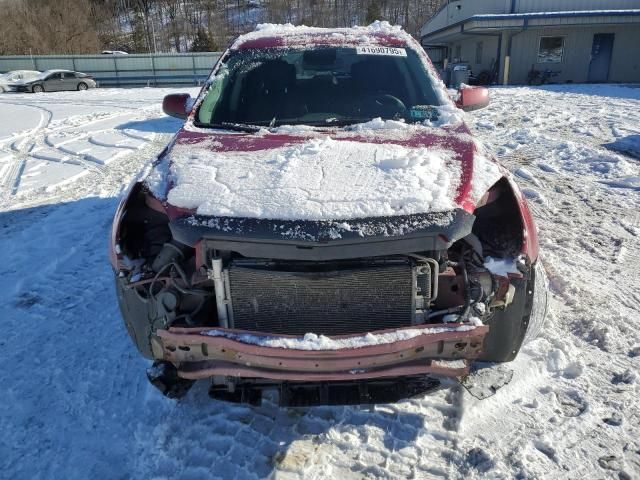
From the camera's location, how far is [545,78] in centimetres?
2347

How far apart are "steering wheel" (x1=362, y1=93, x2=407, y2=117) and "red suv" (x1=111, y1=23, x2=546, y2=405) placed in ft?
1.49

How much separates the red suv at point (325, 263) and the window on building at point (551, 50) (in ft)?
79.8

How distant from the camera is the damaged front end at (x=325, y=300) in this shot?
2094mm

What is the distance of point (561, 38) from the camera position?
23609 mm

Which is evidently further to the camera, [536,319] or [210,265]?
[536,319]

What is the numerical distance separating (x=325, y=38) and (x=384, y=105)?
3.03 feet

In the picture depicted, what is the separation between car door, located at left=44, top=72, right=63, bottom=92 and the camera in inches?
1008

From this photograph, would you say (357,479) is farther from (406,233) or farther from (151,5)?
(151,5)

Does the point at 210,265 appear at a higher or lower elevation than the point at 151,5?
lower

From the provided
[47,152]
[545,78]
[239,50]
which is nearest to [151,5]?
[545,78]

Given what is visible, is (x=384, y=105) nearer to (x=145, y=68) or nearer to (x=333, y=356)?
(x=333, y=356)

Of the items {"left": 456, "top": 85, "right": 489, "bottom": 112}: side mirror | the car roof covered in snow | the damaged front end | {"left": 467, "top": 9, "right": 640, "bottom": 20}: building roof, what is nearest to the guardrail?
{"left": 467, "top": 9, "right": 640, "bottom": 20}: building roof

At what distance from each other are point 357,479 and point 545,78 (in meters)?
25.1

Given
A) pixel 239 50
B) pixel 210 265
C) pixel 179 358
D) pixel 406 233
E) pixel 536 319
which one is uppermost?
pixel 239 50
